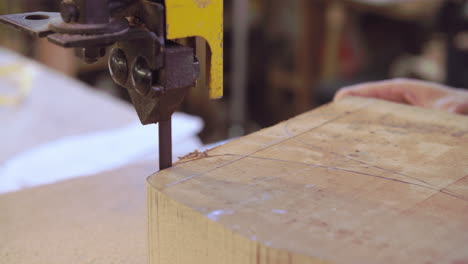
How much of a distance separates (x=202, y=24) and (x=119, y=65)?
0.12m

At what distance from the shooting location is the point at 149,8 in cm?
67

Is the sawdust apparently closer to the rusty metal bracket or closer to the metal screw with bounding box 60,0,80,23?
the rusty metal bracket

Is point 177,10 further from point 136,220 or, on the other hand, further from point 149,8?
point 136,220

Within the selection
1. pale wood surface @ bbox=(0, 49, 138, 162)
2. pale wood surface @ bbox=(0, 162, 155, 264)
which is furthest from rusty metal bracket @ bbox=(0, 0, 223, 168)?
pale wood surface @ bbox=(0, 49, 138, 162)

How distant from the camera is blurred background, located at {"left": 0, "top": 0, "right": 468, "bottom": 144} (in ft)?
8.98

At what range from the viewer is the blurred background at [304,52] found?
2738mm

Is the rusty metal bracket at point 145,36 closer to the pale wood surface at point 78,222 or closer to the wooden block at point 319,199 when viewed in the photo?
the wooden block at point 319,199

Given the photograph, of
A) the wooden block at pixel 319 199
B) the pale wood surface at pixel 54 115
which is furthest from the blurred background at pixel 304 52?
the wooden block at pixel 319 199

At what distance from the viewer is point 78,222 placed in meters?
0.91

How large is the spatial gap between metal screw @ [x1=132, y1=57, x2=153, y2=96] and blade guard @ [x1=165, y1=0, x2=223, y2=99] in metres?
0.05

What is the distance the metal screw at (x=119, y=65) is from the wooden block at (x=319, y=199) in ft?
0.44

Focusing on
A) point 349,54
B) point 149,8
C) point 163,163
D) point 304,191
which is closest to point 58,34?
point 149,8

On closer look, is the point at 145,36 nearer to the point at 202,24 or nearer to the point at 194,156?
the point at 202,24

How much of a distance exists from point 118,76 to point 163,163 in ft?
0.42
